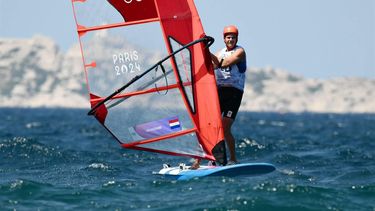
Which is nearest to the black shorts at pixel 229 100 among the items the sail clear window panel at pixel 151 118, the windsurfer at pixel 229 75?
the windsurfer at pixel 229 75

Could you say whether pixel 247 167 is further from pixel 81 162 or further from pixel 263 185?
pixel 81 162

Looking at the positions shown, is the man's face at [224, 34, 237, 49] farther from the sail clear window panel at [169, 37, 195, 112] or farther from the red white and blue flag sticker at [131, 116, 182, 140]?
the red white and blue flag sticker at [131, 116, 182, 140]

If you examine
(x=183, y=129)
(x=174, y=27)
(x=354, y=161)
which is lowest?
(x=354, y=161)

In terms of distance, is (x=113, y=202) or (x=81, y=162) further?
(x=81, y=162)

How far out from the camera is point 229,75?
45.8 ft

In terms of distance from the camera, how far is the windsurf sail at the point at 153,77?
13.8 m

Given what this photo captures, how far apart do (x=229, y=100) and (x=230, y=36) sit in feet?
3.46

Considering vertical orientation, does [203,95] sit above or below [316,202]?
above

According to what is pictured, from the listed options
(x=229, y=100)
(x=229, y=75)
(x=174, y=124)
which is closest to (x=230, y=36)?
(x=229, y=75)

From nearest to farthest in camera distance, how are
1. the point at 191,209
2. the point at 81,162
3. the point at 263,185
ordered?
the point at 191,209
the point at 263,185
the point at 81,162

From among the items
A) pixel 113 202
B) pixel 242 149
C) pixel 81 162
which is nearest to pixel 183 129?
pixel 113 202

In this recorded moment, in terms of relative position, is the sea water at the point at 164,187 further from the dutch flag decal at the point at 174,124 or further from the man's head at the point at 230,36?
the man's head at the point at 230,36

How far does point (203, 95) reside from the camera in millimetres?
13906

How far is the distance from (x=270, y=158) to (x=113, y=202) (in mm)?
7948
